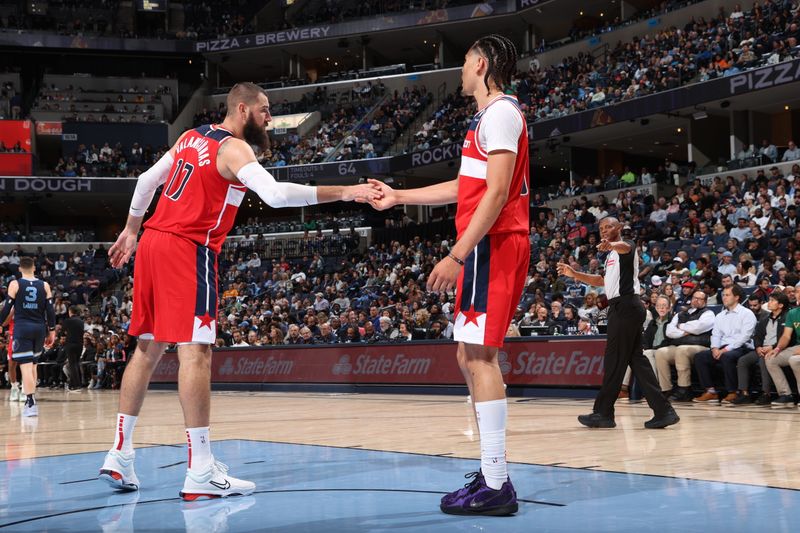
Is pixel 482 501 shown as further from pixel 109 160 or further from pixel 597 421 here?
pixel 109 160

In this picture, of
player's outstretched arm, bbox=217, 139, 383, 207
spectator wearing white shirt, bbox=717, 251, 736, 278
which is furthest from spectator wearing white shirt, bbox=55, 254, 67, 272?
player's outstretched arm, bbox=217, 139, 383, 207

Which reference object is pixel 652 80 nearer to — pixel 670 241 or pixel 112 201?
pixel 670 241

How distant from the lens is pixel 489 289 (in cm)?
432

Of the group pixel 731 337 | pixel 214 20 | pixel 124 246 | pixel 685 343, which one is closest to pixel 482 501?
pixel 124 246

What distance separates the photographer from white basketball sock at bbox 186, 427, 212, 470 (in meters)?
4.74

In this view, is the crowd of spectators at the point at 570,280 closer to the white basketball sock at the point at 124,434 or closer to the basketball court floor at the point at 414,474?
the basketball court floor at the point at 414,474

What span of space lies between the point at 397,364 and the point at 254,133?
11.0m

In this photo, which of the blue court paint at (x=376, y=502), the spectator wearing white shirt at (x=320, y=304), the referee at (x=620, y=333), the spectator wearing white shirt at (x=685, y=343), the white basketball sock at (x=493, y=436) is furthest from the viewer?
the spectator wearing white shirt at (x=320, y=304)

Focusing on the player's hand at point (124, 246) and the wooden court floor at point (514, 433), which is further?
the wooden court floor at point (514, 433)

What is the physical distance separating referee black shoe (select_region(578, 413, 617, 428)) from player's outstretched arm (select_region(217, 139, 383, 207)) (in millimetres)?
4402

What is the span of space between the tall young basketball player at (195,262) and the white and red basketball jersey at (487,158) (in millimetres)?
496

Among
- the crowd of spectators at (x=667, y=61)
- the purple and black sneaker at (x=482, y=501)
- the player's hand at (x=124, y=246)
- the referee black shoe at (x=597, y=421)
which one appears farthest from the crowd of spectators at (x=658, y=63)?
the purple and black sneaker at (x=482, y=501)

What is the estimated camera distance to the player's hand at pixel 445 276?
412 cm

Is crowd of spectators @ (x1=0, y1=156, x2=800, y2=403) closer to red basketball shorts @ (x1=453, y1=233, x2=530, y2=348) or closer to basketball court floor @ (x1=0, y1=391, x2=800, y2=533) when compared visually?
basketball court floor @ (x1=0, y1=391, x2=800, y2=533)
